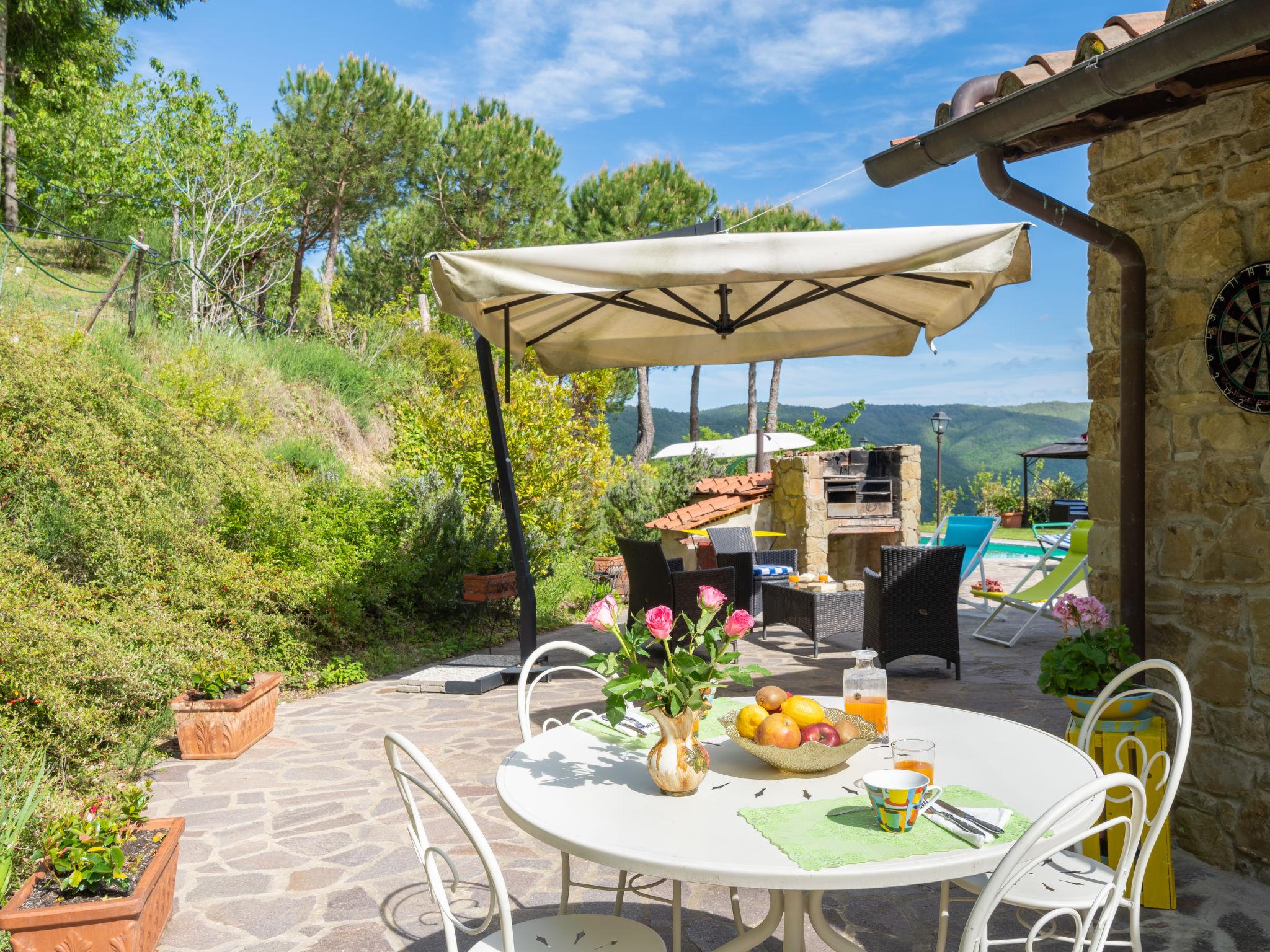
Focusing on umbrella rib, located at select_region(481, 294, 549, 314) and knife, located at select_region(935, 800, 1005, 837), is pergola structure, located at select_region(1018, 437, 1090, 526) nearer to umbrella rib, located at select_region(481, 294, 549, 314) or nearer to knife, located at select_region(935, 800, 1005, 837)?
umbrella rib, located at select_region(481, 294, 549, 314)

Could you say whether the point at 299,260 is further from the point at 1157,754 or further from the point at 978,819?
the point at 978,819

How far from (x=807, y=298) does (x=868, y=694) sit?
2.57m

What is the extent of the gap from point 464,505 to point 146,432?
2759 mm

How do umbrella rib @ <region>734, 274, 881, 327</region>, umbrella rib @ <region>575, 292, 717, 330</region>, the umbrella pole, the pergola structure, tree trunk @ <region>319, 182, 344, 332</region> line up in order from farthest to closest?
the pergola structure
tree trunk @ <region>319, 182, 344, 332</region>
the umbrella pole
umbrella rib @ <region>575, 292, 717, 330</region>
umbrella rib @ <region>734, 274, 881, 327</region>

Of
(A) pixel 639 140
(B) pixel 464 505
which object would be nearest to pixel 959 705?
(B) pixel 464 505

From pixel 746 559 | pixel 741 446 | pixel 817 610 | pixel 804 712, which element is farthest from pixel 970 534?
pixel 804 712

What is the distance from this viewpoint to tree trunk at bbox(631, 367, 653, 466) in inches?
865

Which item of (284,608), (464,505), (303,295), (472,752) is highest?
(303,295)

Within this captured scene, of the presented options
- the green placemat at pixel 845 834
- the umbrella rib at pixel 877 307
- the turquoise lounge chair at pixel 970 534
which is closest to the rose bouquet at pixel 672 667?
the green placemat at pixel 845 834

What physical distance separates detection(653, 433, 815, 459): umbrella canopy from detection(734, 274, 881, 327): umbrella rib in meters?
8.74

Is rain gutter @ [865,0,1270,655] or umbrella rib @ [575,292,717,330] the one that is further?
umbrella rib @ [575,292,717,330]

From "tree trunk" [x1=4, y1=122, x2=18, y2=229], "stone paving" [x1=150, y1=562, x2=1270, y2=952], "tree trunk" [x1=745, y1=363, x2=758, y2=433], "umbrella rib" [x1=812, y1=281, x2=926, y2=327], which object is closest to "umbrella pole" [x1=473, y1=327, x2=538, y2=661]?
"stone paving" [x1=150, y1=562, x2=1270, y2=952]

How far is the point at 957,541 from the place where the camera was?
8.78 m

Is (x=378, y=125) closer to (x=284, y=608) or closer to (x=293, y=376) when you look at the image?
(x=293, y=376)
